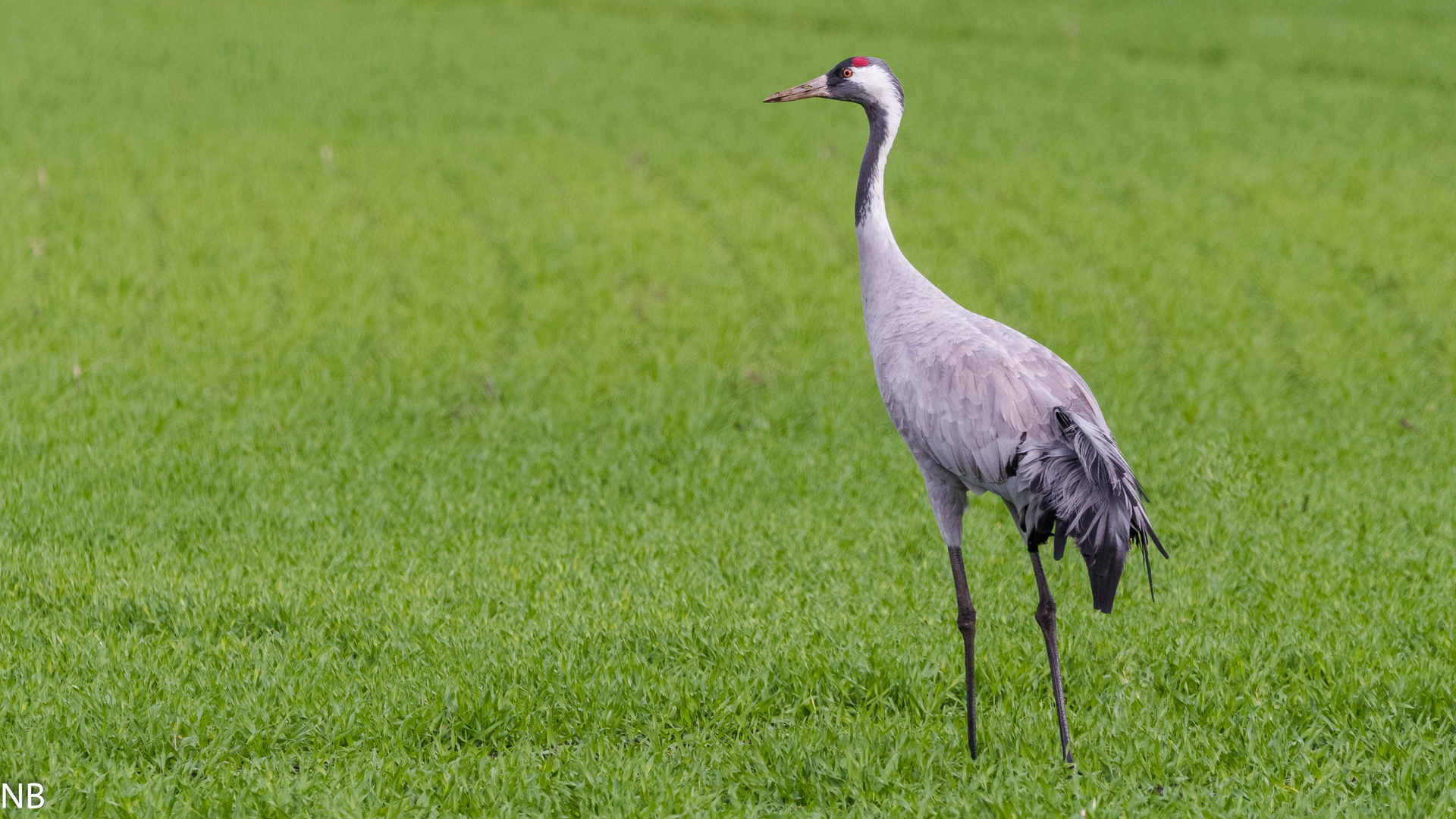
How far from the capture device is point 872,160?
4.82m

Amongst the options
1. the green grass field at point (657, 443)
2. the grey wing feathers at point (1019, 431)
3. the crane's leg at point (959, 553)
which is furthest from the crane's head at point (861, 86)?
the green grass field at point (657, 443)

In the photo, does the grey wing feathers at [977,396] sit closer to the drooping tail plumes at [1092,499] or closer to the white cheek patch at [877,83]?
the drooping tail plumes at [1092,499]

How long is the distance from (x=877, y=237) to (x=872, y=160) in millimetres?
332

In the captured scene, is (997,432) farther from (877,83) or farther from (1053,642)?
(877,83)

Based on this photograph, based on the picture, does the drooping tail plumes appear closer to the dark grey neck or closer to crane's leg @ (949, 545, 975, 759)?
crane's leg @ (949, 545, 975, 759)

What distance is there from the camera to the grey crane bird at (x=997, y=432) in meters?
3.76

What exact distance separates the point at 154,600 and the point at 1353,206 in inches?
444

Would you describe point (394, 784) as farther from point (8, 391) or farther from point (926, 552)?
point (8, 391)

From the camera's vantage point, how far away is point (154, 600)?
498cm

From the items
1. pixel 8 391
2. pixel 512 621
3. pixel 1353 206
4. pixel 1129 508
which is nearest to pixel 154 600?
pixel 512 621

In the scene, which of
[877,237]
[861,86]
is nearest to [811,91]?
[861,86]

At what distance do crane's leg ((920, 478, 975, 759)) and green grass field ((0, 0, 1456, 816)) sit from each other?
19cm

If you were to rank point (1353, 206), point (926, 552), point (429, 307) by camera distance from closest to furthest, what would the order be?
point (926, 552) < point (429, 307) < point (1353, 206)

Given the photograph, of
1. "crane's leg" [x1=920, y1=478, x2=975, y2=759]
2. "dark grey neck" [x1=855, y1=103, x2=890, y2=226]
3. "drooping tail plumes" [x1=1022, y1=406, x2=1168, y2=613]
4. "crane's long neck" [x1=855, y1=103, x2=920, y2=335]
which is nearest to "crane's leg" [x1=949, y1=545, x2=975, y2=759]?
"crane's leg" [x1=920, y1=478, x2=975, y2=759]
